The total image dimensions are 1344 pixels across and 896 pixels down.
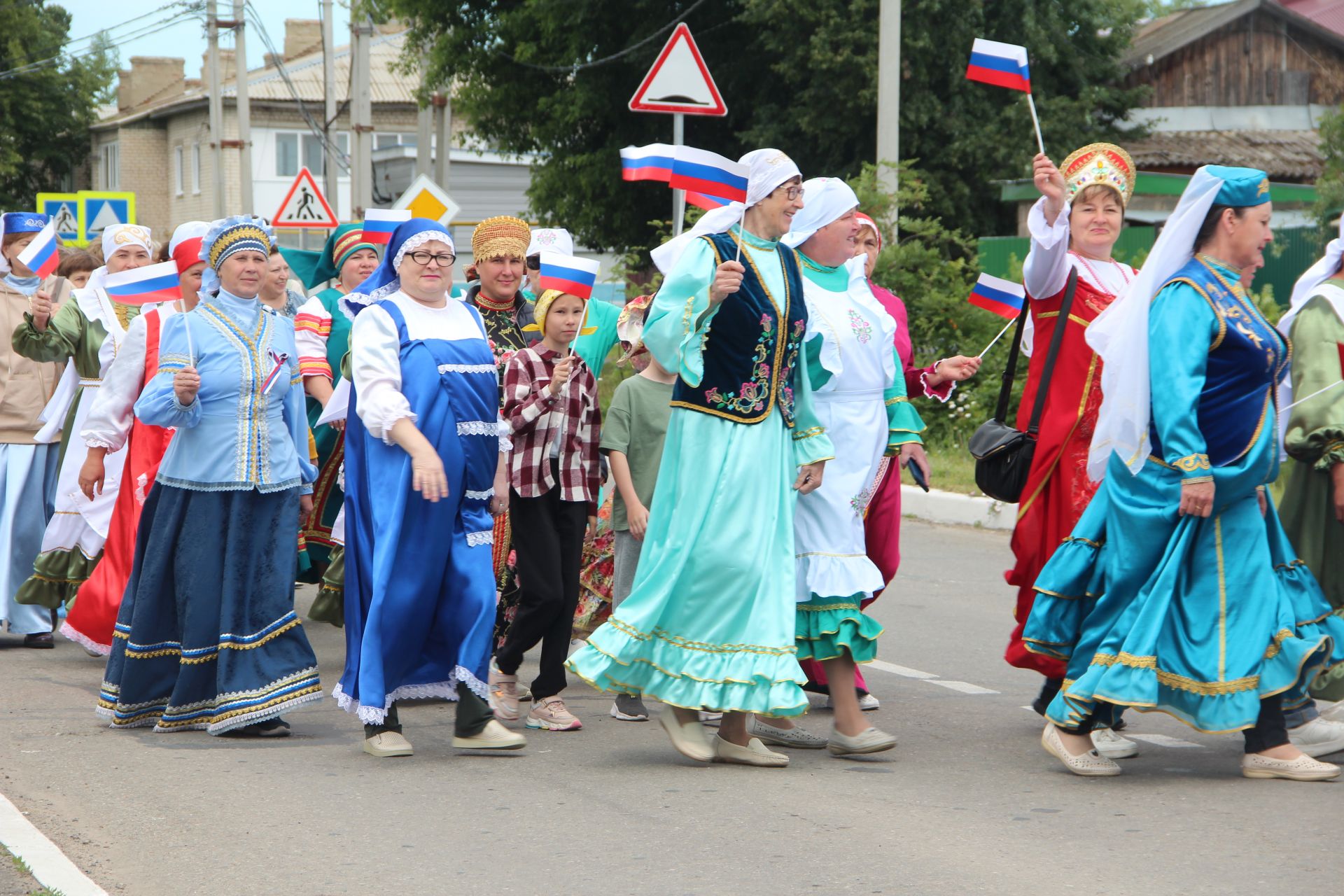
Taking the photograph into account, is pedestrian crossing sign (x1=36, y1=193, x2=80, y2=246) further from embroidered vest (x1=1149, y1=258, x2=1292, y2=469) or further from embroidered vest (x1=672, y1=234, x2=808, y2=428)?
embroidered vest (x1=1149, y1=258, x2=1292, y2=469)

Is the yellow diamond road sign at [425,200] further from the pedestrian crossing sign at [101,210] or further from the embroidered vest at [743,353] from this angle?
the embroidered vest at [743,353]

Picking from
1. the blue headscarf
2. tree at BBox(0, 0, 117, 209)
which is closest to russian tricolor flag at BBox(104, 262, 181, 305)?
the blue headscarf

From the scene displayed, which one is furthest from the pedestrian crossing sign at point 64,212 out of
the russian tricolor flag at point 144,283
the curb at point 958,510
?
the russian tricolor flag at point 144,283

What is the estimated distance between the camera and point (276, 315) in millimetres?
7156

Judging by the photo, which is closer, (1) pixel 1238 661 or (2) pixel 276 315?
(1) pixel 1238 661

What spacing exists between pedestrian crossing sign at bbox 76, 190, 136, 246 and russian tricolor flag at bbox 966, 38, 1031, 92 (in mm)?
18647

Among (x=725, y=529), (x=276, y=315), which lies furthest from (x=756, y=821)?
(x=276, y=315)

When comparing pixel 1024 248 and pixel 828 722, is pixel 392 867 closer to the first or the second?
pixel 828 722

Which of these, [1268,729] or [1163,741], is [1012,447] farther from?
[1268,729]

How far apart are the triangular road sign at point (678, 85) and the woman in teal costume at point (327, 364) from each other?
2.95 meters

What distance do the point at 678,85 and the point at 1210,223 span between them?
6.30m

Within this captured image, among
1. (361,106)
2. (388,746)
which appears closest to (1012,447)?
(388,746)

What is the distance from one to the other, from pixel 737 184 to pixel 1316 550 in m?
2.47

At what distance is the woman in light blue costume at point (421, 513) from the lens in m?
6.23
